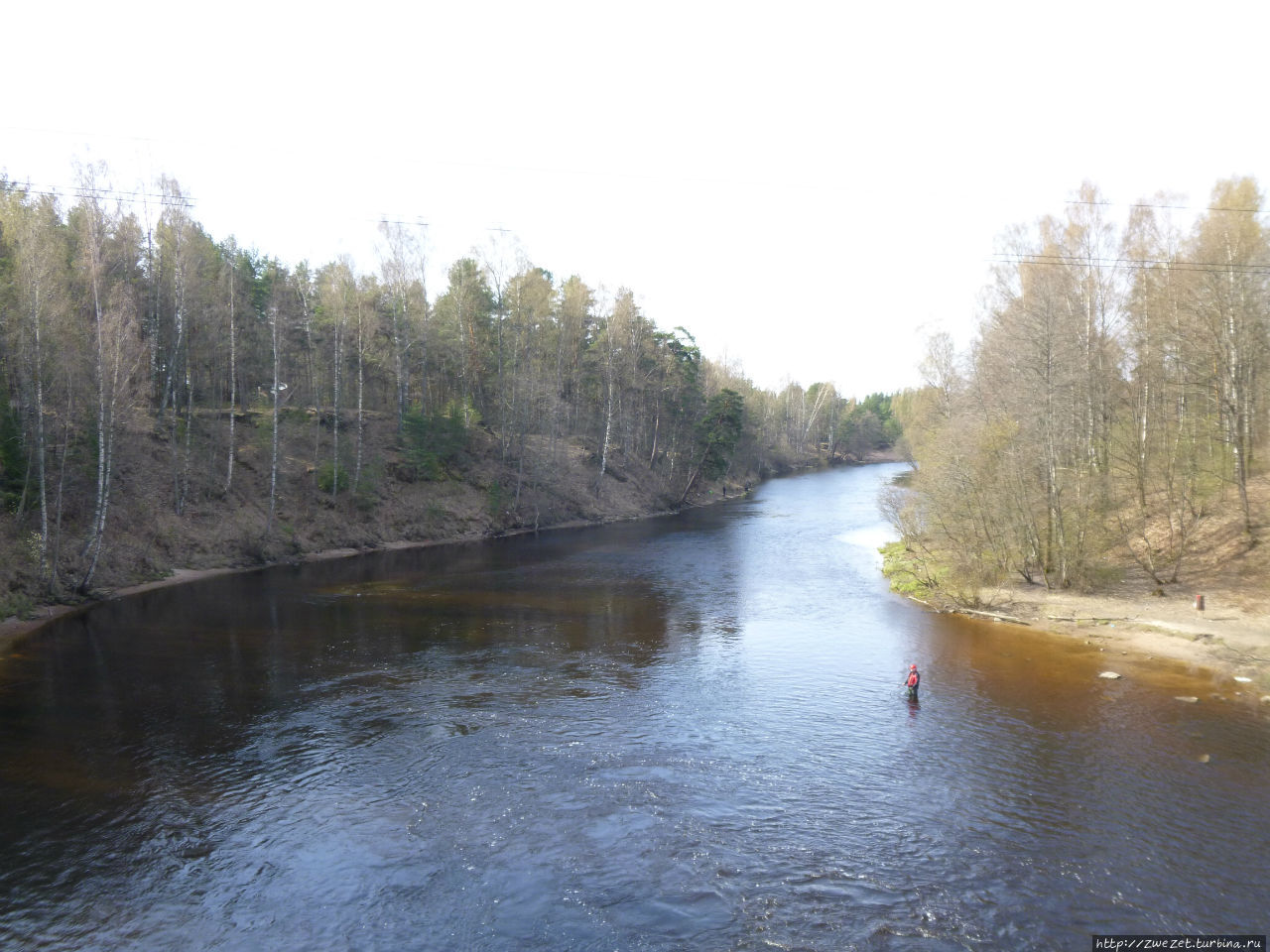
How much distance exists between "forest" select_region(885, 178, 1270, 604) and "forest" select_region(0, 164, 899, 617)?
3070cm

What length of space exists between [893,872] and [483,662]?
42.7 ft

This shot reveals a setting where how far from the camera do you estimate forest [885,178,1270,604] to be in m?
26.2

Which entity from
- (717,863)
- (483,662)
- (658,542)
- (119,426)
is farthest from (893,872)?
(658,542)

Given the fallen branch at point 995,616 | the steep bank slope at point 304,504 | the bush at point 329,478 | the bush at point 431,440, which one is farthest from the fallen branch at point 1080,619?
the bush at point 431,440

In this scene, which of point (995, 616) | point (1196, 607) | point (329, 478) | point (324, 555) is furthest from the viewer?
point (329, 478)

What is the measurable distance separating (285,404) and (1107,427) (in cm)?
4883

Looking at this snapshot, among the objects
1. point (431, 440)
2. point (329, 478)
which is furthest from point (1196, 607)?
point (431, 440)

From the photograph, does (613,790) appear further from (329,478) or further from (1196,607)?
(329,478)

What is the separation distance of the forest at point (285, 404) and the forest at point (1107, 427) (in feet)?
101

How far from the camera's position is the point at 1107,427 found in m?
30.8

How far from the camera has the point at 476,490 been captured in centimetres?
5281

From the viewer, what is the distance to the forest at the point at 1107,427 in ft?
86.1

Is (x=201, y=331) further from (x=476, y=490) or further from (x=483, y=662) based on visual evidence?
(x=483, y=662)

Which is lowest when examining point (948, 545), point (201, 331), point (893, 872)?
point (893, 872)
